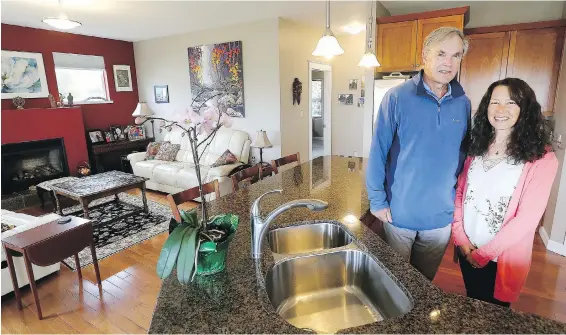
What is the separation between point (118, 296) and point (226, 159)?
2454 millimetres

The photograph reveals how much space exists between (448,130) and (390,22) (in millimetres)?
2555

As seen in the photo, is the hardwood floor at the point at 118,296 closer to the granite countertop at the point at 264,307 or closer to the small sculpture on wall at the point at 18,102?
the granite countertop at the point at 264,307

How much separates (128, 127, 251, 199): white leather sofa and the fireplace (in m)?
1.06

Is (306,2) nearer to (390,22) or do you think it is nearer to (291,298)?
(390,22)

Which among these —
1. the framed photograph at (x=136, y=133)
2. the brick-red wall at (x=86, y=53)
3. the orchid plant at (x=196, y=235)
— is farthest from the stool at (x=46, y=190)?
the orchid plant at (x=196, y=235)

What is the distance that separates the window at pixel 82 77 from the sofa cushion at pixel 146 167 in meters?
1.64

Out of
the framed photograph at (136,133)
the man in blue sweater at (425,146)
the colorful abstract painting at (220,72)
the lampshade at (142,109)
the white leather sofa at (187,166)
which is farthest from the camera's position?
the framed photograph at (136,133)

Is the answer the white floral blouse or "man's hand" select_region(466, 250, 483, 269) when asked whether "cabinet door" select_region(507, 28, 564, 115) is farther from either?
"man's hand" select_region(466, 250, 483, 269)

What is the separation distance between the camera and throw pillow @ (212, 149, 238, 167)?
4.55 metres

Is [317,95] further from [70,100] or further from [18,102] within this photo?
[18,102]

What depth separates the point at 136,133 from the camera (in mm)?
6129

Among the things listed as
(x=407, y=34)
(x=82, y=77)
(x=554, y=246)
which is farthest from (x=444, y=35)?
(x=82, y=77)

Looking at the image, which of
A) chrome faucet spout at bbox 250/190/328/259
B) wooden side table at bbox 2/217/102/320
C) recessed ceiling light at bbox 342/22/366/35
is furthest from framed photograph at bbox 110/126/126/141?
chrome faucet spout at bbox 250/190/328/259

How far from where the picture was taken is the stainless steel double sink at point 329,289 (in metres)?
1.15
